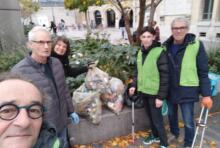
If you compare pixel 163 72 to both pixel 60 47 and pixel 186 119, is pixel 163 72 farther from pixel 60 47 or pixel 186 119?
pixel 60 47

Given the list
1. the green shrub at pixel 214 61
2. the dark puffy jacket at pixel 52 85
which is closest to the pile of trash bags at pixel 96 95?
the dark puffy jacket at pixel 52 85

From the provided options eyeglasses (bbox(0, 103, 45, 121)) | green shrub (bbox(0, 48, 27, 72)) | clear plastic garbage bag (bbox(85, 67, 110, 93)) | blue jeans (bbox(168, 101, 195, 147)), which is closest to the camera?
eyeglasses (bbox(0, 103, 45, 121))

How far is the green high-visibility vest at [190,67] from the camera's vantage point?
3.08 m

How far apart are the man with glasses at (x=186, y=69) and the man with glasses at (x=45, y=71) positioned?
1.49m

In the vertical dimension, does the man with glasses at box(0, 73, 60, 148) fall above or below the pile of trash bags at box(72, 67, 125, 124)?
above

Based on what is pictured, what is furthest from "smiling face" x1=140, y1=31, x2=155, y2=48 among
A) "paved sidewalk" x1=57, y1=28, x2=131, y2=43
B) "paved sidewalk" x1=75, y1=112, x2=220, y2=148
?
"paved sidewalk" x1=57, y1=28, x2=131, y2=43

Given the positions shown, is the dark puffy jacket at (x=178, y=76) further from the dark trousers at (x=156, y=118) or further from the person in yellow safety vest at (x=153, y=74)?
the dark trousers at (x=156, y=118)

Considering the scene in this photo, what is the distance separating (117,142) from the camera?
13.2 ft

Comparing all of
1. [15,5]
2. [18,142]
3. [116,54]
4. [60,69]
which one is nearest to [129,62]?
[116,54]

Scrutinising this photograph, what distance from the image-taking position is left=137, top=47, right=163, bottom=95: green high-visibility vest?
3.21 metres

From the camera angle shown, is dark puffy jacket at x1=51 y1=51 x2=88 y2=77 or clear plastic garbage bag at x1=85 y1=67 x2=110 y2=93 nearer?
dark puffy jacket at x1=51 y1=51 x2=88 y2=77

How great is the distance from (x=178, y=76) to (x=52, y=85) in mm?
1644

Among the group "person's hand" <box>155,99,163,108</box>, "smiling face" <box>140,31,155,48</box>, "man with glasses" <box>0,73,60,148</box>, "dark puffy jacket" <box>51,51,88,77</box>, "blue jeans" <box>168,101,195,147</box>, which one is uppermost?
"smiling face" <box>140,31,155,48</box>

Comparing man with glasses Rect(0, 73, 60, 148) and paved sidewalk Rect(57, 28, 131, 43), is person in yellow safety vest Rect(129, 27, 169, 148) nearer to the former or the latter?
man with glasses Rect(0, 73, 60, 148)
